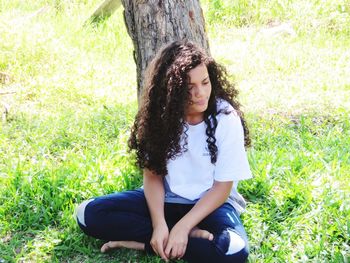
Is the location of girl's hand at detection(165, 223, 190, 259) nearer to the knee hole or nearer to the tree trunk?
the knee hole

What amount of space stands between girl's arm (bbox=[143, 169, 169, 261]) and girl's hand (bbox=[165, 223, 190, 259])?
0.10 feet

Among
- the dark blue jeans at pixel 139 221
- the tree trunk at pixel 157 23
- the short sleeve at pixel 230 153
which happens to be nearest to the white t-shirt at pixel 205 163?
the short sleeve at pixel 230 153

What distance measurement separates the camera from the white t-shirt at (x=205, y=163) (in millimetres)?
2502

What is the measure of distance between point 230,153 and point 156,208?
0.47 meters

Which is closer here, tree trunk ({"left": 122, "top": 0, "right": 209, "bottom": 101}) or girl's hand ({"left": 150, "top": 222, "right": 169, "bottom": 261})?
girl's hand ({"left": 150, "top": 222, "right": 169, "bottom": 261})

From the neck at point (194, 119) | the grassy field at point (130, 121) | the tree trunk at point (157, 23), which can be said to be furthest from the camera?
the tree trunk at point (157, 23)

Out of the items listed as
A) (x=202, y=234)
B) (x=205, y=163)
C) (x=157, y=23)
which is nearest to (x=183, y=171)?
(x=205, y=163)

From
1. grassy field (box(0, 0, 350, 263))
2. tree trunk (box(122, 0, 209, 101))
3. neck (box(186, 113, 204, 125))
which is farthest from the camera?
tree trunk (box(122, 0, 209, 101))

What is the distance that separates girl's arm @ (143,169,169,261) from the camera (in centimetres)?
→ 248

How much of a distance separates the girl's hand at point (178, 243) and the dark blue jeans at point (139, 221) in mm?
49

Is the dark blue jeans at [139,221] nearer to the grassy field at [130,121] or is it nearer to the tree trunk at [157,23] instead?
the grassy field at [130,121]

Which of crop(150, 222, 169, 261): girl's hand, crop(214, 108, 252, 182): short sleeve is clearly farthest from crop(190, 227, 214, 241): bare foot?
crop(214, 108, 252, 182): short sleeve

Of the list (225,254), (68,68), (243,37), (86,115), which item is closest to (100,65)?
(68,68)

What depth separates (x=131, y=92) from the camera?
5352 millimetres
